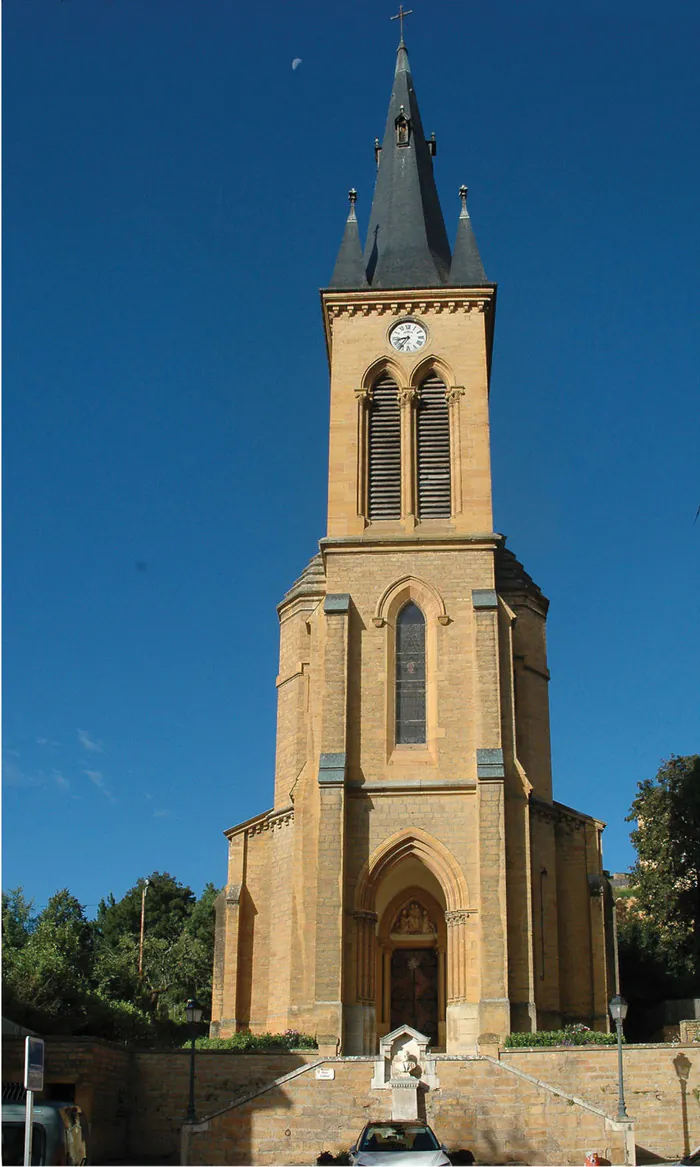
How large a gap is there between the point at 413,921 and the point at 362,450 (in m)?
A: 12.4

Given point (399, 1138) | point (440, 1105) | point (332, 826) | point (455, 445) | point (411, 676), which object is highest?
point (455, 445)

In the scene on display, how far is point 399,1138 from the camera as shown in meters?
15.9

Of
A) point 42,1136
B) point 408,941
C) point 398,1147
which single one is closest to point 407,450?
point 408,941

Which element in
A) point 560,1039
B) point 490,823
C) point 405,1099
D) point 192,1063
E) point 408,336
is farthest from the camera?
point 408,336

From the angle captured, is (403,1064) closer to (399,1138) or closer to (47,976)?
(399,1138)

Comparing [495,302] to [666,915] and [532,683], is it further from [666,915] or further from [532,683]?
[666,915]

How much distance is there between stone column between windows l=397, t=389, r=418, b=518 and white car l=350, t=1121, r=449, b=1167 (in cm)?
1806

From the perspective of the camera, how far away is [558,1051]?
23578 millimetres

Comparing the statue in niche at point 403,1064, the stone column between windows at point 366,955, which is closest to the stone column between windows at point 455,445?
the stone column between windows at point 366,955

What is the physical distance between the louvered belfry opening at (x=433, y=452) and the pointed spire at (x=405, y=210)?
334cm

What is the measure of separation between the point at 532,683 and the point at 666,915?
303 inches

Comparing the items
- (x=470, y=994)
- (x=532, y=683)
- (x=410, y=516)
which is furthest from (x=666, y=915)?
(x=410, y=516)

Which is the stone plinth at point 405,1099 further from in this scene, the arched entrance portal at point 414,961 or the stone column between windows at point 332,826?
the arched entrance portal at point 414,961

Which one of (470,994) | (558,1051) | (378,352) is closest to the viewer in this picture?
(558,1051)
